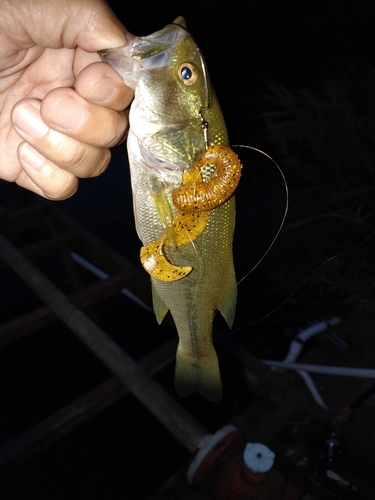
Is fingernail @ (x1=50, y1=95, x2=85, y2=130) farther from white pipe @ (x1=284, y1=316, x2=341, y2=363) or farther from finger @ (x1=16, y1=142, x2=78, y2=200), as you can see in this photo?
white pipe @ (x1=284, y1=316, x2=341, y2=363)

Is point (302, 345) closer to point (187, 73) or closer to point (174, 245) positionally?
point (174, 245)

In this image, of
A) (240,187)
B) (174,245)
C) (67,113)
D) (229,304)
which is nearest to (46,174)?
(67,113)

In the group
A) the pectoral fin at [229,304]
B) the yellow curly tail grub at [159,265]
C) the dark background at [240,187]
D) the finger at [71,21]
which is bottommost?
the dark background at [240,187]

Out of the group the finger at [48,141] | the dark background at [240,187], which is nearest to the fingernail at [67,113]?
the finger at [48,141]

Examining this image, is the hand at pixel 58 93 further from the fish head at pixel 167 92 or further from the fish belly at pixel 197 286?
the fish belly at pixel 197 286

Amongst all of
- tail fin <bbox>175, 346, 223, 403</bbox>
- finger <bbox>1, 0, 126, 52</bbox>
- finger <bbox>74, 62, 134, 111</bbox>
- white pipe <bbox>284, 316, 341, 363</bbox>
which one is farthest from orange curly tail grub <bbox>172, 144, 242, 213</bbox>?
white pipe <bbox>284, 316, 341, 363</bbox>

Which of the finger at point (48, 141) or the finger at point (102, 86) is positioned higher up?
the finger at point (102, 86)
